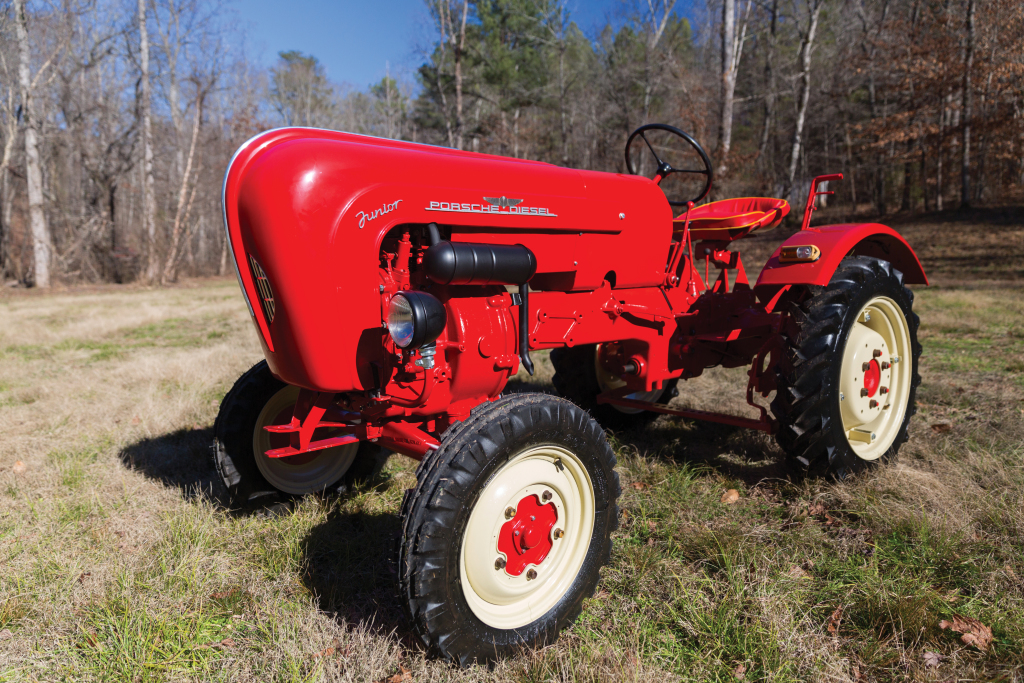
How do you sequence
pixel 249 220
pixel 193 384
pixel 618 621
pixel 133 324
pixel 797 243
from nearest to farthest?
pixel 249 220, pixel 618 621, pixel 797 243, pixel 193 384, pixel 133 324

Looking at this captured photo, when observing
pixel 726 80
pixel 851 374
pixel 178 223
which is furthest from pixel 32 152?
pixel 851 374

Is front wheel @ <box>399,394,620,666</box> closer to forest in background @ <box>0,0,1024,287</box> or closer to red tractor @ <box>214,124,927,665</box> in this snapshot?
red tractor @ <box>214,124,927,665</box>

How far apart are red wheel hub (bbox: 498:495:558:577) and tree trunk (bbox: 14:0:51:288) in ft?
53.4

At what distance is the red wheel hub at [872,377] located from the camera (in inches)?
117

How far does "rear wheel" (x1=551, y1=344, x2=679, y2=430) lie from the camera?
3633 millimetres

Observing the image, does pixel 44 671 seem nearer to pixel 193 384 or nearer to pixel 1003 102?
pixel 193 384

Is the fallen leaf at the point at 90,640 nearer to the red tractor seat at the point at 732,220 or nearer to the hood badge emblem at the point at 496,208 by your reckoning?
the hood badge emblem at the point at 496,208

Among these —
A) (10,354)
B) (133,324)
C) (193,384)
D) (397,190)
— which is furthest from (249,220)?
(133,324)

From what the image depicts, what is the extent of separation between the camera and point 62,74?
17000 mm

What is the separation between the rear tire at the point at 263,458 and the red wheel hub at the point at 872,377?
248cm

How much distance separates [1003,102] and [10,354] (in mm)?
21565

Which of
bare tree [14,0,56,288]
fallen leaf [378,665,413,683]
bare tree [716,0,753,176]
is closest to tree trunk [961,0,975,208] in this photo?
bare tree [716,0,753,176]

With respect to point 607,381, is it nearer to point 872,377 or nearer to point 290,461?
point 872,377

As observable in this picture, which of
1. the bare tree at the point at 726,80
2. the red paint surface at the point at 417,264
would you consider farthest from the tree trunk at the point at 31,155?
the red paint surface at the point at 417,264
